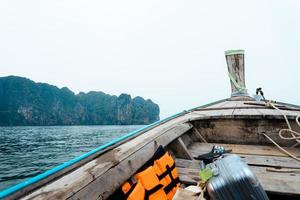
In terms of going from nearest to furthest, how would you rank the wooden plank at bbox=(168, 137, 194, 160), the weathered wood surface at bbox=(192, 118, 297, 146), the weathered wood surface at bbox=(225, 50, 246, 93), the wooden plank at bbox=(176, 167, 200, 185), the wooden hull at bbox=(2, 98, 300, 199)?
the wooden hull at bbox=(2, 98, 300, 199) < the wooden plank at bbox=(176, 167, 200, 185) < the wooden plank at bbox=(168, 137, 194, 160) < the weathered wood surface at bbox=(192, 118, 297, 146) < the weathered wood surface at bbox=(225, 50, 246, 93)

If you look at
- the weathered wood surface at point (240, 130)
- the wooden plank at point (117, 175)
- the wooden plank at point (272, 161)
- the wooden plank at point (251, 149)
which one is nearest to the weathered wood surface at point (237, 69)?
the weathered wood surface at point (240, 130)

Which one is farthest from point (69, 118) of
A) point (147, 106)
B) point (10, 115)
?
point (147, 106)

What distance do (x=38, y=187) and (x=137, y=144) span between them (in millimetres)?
1056

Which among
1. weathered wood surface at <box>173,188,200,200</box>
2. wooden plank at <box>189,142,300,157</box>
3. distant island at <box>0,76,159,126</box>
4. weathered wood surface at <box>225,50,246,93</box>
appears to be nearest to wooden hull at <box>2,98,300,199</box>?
wooden plank at <box>189,142,300,157</box>

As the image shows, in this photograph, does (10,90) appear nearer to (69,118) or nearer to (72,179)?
(69,118)

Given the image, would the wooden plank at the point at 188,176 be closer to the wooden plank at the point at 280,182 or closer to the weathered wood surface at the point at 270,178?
the weathered wood surface at the point at 270,178

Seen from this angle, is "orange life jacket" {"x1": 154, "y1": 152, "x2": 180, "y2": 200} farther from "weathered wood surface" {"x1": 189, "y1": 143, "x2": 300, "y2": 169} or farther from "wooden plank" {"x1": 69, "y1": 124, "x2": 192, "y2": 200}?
"weathered wood surface" {"x1": 189, "y1": 143, "x2": 300, "y2": 169}

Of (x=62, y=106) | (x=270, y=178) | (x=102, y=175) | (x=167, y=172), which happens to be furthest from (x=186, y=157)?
(x=62, y=106)

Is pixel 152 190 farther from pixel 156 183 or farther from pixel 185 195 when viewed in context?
pixel 185 195

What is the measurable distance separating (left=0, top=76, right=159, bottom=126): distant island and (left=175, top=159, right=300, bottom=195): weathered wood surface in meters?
150

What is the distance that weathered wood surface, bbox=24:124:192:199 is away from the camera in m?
1.09

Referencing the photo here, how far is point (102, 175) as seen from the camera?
1358 millimetres

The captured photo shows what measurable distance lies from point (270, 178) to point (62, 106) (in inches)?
6191

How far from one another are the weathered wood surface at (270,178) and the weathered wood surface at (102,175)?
52cm
